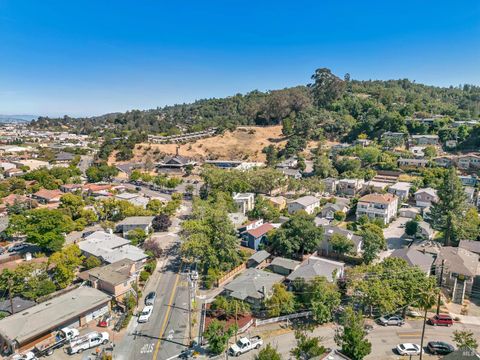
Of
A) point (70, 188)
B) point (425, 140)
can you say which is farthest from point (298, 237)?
point (425, 140)

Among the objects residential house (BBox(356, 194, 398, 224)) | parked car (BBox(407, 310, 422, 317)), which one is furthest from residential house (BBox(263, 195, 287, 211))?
parked car (BBox(407, 310, 422, 317))

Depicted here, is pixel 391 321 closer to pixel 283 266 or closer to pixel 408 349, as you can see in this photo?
pixel 408 349

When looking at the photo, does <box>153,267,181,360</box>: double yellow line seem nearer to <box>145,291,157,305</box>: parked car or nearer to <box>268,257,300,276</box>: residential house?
<box>145,291,157,305</box>: parked car

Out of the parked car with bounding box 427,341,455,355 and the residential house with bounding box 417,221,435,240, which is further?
the residential house with bounding box 417,221,435,240

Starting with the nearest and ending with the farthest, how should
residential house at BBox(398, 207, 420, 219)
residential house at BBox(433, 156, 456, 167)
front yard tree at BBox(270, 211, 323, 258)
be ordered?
1. front yard tree at BBox(270, 211, 323, 258)
2. residential house at BBox(398, 207, 420, 219)
3. residential house at BBox(433, 156, 456, 167)

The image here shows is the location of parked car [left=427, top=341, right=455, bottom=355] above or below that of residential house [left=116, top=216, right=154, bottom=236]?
below

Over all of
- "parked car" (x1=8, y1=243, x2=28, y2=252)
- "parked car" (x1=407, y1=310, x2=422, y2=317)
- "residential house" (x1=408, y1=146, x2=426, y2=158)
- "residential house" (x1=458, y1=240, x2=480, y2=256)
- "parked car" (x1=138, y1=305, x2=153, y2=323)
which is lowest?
"parked car" (x1=138, y1=305, x2=153, y2=323)
